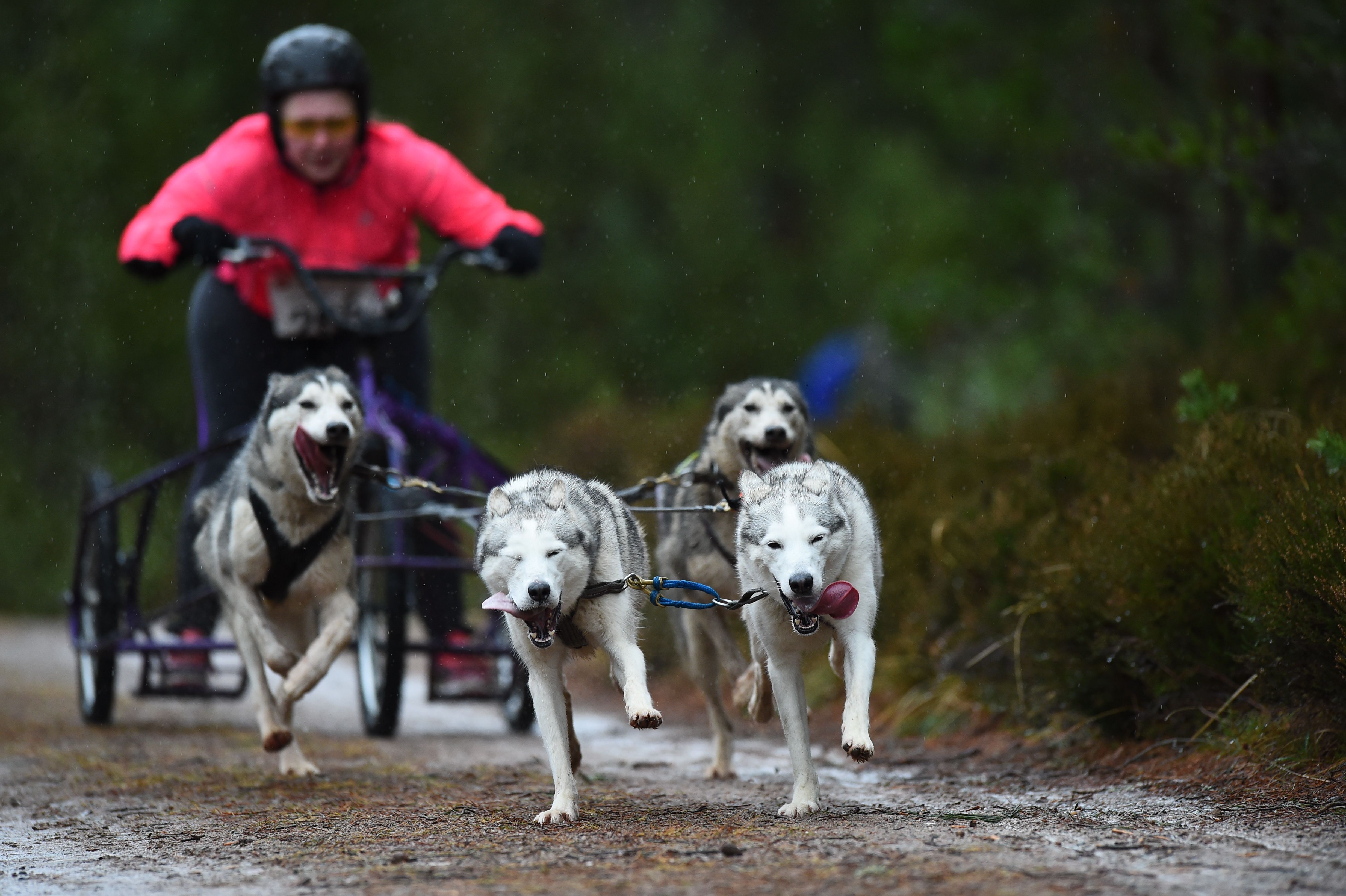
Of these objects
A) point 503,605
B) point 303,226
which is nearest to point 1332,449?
point 503,605

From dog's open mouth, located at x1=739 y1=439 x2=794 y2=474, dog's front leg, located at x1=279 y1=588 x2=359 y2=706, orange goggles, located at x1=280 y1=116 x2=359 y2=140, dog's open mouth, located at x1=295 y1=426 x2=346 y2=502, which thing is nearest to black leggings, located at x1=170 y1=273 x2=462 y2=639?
orange goggles, located at x1=280 y1=116 x2=359 y2=140

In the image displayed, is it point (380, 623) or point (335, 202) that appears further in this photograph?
point (380, 623)

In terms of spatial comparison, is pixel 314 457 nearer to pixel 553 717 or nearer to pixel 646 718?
pixel 553 717

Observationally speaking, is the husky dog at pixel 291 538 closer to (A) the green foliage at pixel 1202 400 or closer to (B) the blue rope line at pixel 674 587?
(B) the blue rope line at pixel 674 587

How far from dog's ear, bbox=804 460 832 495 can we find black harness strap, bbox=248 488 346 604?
2.31 meters

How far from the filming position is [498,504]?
5.08 m

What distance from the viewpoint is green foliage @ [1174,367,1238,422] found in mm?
6695

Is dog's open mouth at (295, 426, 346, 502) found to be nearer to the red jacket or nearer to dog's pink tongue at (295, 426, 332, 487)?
dog's pink tongue at (295, 426, 332, 487)

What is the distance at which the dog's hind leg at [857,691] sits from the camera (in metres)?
4.62

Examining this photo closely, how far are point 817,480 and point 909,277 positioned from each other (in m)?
15.1

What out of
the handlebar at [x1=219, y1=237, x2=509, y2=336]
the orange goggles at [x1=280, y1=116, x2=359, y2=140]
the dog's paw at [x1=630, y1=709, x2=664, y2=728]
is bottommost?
the dog's paw at [x1=630, y1=709, x2=664, y2=728]

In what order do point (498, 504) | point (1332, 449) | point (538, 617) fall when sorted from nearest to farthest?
point (538, 617) < point (498, 504) < point (1332, 449)

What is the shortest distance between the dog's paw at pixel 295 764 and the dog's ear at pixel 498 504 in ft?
6.59

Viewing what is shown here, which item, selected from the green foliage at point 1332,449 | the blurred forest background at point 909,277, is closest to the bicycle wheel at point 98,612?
the blurred forest background at point 909,277
